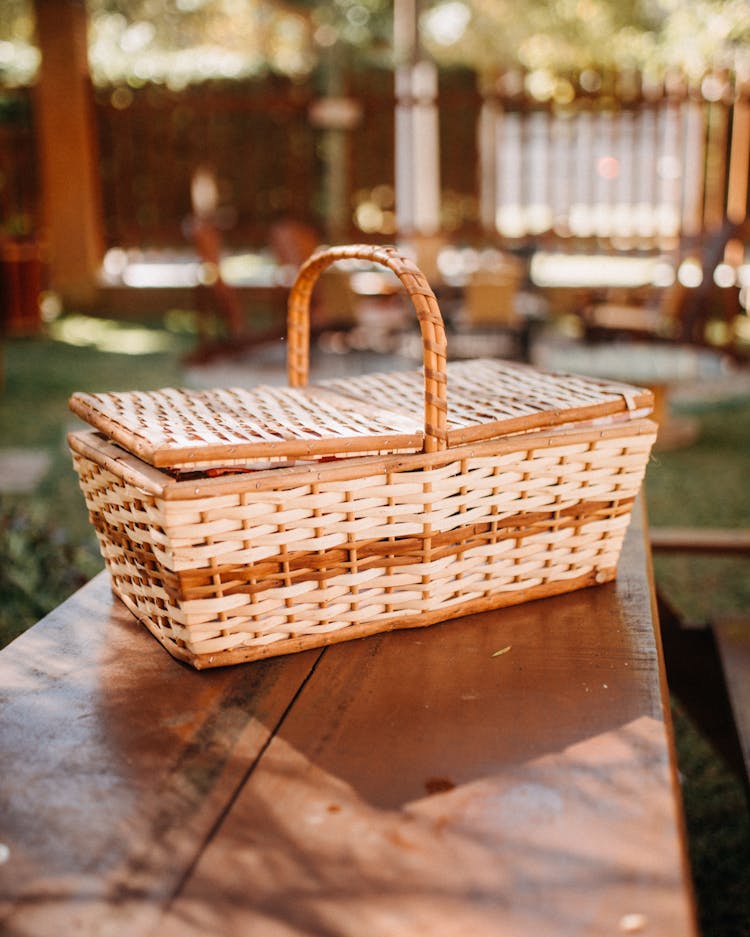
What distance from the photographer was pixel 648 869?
745 mm

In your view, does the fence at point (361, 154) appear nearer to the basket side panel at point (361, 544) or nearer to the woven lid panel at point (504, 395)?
the woven lid panel at point (504, 395)

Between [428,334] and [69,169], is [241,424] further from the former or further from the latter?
[69,169]

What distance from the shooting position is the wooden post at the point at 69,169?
10.0 metres

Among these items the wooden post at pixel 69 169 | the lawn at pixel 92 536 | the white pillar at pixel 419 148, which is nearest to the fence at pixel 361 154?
the white pillar at pixel 419 148

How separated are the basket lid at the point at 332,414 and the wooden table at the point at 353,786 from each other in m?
0.25

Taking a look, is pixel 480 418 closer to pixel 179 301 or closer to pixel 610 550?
pixel 610 550

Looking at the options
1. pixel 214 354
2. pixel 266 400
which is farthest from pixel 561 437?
pixel 214 354

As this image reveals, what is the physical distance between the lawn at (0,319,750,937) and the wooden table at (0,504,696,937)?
0.46 metres

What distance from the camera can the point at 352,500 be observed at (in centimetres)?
105

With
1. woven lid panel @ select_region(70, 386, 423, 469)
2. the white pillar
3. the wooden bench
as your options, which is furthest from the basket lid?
the white pillar

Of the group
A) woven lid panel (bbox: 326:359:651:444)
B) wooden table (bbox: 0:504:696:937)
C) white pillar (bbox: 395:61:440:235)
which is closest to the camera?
wooden table (bbox: 0:504:696:937)

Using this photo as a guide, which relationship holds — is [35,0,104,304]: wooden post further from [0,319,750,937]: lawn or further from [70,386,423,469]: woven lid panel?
[70,386,423,469]: woven lid panel

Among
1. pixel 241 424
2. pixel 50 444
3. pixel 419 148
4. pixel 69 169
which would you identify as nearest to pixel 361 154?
pixel 419 148

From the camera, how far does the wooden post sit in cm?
1002
